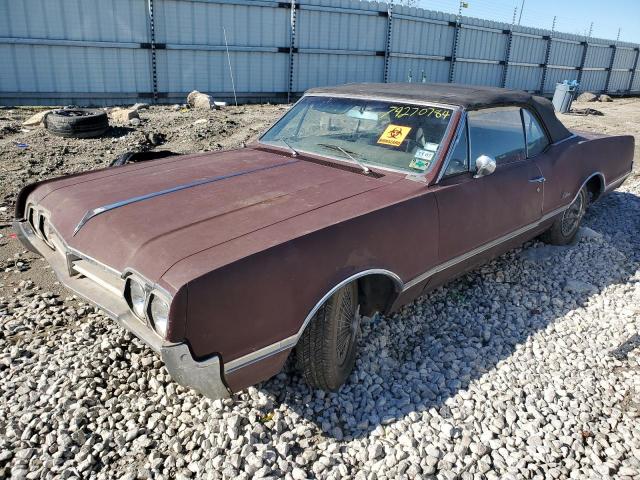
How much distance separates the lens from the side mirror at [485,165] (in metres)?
3.30

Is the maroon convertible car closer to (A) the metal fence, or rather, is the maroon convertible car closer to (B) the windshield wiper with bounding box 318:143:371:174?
(B) the windshield wiper with bounding box 318:143:371:174

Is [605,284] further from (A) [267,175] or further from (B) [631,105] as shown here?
(B) [631,105]

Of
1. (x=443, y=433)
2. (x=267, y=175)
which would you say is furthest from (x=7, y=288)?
(x=443, y=433)

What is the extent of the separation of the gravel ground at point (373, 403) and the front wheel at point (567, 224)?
2.74ft

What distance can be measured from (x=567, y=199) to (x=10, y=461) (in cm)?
431

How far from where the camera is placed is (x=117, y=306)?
96.3 inches

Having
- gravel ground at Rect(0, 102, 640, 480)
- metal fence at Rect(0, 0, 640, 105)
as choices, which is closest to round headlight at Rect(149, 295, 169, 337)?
gravel ground at Rect(0, 102, 640, 480)

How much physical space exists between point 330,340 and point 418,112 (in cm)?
171

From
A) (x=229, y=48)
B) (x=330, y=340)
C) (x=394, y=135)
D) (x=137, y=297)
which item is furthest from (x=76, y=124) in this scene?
(x=330, y=340)

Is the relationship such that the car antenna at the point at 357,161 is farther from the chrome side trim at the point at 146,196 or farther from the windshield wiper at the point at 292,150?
the chrome side trim at the point at 146,196

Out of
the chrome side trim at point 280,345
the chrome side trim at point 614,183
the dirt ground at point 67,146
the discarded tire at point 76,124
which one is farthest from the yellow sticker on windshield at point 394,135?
the discarded tire at point 76,124

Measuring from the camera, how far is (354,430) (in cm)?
265

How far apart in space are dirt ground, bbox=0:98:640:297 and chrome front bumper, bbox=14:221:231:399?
0.97 meters

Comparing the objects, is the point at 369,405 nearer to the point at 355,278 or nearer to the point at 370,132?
the point at 355,278
